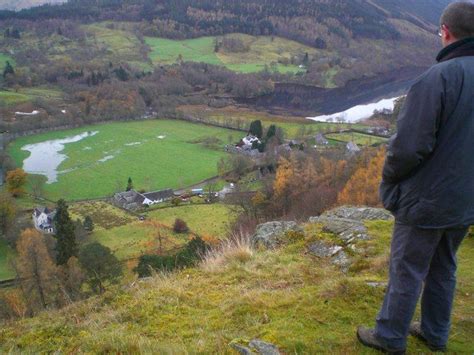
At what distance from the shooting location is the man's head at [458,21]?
131 inches

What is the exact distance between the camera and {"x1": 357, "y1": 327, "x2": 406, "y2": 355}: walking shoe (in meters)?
3.78

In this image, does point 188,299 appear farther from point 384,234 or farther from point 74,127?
point 74,127

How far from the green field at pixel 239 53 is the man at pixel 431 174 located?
120 metres

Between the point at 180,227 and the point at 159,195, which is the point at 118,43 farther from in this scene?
the point at 180,227

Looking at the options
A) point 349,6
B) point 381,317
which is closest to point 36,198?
point 381,317

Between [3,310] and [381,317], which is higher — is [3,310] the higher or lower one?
the lower one

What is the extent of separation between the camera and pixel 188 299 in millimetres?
5422

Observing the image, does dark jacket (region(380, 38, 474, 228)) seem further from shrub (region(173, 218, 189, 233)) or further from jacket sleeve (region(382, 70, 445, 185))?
shrub (region(173, 218, 189, 233))

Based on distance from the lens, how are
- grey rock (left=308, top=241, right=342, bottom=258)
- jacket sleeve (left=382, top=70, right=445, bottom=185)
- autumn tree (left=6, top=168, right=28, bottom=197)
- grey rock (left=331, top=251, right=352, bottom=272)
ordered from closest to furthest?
jacket sleeve (left=382, top=70, right=445, bottom=185)
grey rock (left=331, top=251, right=352, bottom=272)
grey rock (left=308, top=241, right=342, bottom=258)
autumn tree (left=6, top=168, right=28, bottom=197)

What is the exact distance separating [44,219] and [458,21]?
43635 mm

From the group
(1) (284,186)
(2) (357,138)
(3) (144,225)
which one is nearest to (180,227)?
(3) (144,225)

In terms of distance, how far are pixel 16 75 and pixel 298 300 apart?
110 m

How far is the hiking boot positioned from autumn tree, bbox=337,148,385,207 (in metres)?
21.2

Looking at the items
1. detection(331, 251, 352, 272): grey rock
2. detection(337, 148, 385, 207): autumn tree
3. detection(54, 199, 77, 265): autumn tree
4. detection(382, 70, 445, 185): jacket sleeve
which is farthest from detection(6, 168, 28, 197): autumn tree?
detection(382, 70, 445, 185): jacket sleeve
